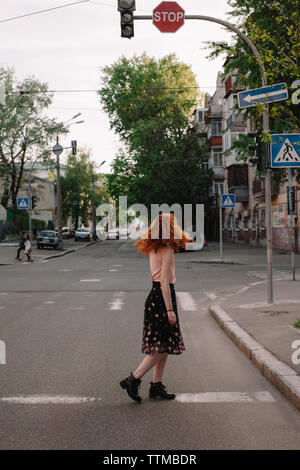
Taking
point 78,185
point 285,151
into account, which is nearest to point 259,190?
point 285,151

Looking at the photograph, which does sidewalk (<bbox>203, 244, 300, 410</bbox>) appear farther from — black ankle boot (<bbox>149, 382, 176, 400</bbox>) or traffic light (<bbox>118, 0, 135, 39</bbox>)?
traffic light (<bbox>118, 0, 135, 39</bbox>)

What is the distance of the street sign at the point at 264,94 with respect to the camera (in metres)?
10.6

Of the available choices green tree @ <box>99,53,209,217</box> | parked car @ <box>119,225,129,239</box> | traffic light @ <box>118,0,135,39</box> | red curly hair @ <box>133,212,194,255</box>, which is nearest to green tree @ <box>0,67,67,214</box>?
green tree @ <box>99,53,209,217</box>

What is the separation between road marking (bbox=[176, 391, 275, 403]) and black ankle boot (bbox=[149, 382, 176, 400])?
0.25 feet

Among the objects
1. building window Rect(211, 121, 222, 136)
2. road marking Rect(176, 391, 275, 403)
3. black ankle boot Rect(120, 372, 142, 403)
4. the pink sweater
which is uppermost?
building window Rect(211, 121, 222, 136)

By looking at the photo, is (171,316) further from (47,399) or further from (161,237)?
(47,399)

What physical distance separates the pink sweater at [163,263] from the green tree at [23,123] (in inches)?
1991

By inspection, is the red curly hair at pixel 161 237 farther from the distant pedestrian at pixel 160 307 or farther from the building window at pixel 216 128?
the building window at pixel 216 128

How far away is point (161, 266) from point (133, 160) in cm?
4886

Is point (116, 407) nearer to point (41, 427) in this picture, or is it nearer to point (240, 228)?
point (41, 427)

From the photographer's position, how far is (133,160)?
54.1m

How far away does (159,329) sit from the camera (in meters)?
5.80

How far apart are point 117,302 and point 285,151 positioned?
5.07 meters

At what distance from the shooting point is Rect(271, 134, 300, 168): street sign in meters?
10.5
